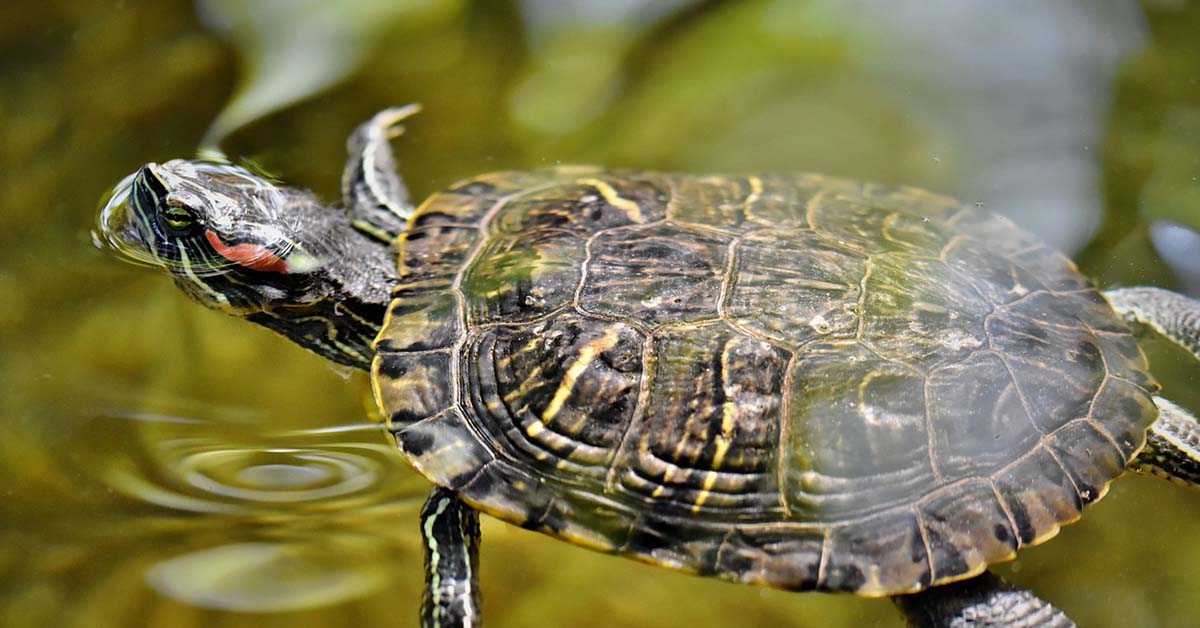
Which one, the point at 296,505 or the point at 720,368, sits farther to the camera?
the point at 296,505

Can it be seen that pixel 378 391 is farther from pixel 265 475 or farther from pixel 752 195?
pixel 752 195

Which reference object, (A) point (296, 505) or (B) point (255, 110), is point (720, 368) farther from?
(B) point (255, 110)

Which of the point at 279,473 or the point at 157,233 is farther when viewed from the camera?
the point at 279,473

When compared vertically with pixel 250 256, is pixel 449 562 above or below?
below

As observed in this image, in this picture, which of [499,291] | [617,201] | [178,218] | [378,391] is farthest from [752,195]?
[178,218]

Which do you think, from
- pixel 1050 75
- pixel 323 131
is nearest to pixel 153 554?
pixel 323 131

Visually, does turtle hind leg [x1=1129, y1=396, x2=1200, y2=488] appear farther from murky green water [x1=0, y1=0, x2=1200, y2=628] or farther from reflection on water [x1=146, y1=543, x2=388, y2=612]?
reflection on water [x1=146, y1=543, x2=388, y2=612]

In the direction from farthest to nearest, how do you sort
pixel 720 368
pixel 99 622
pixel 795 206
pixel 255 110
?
1. pixel 255 110
2. pixel 795 206
3. pixel 99 622
4. pixel 720 368
